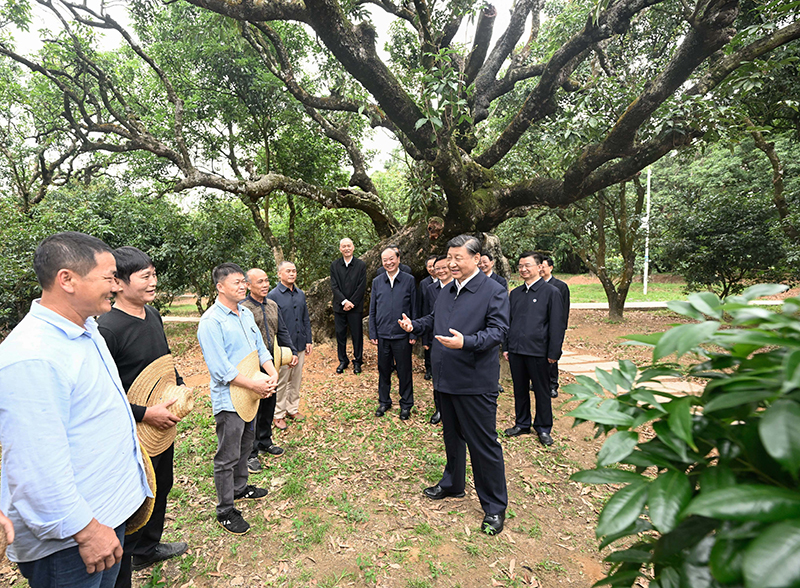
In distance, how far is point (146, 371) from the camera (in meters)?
2.61

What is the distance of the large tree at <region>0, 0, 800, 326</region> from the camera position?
4.91m

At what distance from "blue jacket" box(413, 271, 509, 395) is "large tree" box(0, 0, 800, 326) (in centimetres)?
231

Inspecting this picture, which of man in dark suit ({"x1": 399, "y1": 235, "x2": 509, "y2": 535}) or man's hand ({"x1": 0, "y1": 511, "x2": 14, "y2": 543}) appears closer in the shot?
man's hand ({"x1": 0, "y1": 511, "x2": 14, "y2": 543})

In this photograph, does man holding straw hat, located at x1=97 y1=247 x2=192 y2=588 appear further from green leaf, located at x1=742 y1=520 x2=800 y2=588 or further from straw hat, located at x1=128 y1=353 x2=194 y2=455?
green leaf, located at x1=742 y1=520 x2=800 y2=588

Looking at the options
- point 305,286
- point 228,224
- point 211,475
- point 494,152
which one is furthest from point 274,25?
point 211,475

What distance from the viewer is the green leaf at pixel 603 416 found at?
96 centimetres

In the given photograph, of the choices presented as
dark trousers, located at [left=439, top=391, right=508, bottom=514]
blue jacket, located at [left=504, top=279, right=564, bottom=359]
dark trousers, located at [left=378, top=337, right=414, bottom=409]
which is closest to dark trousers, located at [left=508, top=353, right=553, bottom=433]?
blue jacket, located at [left=504, top=279, right=564, bottom=359]

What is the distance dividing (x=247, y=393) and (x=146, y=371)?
81 cm

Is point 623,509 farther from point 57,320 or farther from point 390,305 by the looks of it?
point 390,305

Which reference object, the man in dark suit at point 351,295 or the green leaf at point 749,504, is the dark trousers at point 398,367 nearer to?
the man in dark suit at point 351,295

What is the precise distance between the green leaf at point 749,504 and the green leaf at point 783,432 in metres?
0.05

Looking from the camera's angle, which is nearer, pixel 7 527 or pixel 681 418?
pixel 681 418

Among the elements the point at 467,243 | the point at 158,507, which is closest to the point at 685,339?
the point at 467,243

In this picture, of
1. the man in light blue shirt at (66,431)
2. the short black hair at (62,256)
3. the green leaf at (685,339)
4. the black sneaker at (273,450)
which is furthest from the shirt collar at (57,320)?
the black sneaker at (273,450)
